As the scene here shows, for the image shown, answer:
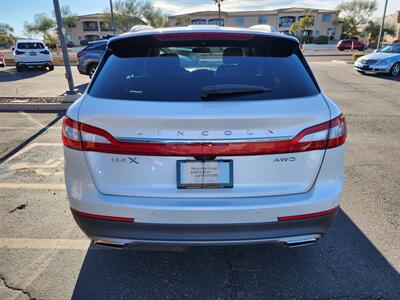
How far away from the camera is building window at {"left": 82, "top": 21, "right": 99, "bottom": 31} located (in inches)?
3282

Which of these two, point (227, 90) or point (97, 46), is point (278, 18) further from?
point (227, 90)

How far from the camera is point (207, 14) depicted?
3024 inches

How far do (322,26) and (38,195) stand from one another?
86.4 metres

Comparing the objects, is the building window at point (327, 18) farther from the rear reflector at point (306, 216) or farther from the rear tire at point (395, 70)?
the rear reflector at point (306, 216)

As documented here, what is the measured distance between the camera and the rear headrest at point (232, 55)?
2.48 m

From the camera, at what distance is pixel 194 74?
2.35m

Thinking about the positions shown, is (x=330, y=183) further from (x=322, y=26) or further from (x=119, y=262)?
(x=322, y=26)

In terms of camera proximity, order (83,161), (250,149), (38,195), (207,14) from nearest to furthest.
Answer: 1. (250,149)
2. (83,161)
3. (38,195)
4. (207,14)

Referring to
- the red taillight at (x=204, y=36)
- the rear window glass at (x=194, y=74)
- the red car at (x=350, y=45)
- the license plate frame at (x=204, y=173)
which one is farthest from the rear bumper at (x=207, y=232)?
the red car at (x=350, y=45)

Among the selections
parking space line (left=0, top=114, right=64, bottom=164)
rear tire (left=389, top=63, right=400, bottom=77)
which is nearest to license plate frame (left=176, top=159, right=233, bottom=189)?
parking space line (left=0, top=114, right=64, bottom=164)

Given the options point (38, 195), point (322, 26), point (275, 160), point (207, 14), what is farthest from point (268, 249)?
point (322, 26)

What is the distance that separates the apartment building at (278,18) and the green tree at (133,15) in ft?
17.9

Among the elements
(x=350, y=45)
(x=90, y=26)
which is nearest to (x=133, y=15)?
(x=90, y=26)

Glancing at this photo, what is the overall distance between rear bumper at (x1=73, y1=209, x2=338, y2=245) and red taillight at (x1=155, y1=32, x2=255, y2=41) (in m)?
1.31
